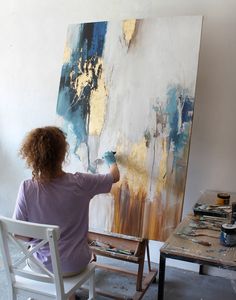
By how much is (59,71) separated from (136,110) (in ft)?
3.38

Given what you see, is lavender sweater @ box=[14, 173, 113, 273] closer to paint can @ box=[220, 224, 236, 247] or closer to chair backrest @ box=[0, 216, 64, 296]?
chair backrest @ box=[0, 216, 64, 296]

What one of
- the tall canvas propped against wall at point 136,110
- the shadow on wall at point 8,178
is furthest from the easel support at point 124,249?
the shadow on wall at point 8,178

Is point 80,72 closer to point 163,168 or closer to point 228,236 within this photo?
point 163,168

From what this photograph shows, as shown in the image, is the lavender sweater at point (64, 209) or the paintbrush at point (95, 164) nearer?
the lavender sweater at point (64, 209)

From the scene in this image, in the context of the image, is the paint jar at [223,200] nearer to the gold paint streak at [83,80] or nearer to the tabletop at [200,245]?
the tabletop at [200,245]

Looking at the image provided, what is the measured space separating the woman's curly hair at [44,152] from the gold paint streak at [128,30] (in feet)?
2.90

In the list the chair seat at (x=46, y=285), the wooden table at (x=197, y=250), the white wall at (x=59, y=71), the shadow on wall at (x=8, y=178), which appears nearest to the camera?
the wooden table at (x=197, y=250)

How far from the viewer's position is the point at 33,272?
1.61 meters

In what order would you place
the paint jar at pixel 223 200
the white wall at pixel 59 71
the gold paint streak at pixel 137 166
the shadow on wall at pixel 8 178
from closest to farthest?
the paint jar at pixel 223 200
the gold paint streak at pixel 137 166
the white wall at pixel 59 71
the shadow on wall at pixel 8 178

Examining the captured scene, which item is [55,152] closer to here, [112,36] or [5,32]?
[112,36]

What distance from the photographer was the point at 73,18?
9.00 ft

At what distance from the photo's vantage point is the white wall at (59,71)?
2311 mm

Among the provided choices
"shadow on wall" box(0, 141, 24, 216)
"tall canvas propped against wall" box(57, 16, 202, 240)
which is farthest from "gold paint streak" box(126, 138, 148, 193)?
"shadow on wall" box(0, 141, 24, 216)

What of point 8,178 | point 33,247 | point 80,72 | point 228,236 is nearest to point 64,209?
point 33,247
